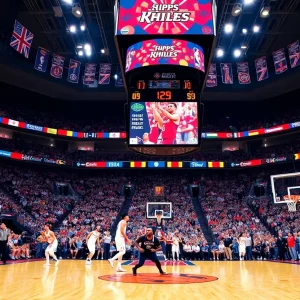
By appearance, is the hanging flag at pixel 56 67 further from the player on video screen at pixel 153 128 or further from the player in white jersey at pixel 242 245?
the player in white jersey at pixel 242 245

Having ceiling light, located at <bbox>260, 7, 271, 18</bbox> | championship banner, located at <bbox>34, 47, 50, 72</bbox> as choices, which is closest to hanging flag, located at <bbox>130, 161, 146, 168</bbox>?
championship banner, located at <bbox>34, 47, 50, 72</bbox>

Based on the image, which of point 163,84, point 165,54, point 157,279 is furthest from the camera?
point 163,84

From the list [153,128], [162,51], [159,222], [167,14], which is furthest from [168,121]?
[159,222]

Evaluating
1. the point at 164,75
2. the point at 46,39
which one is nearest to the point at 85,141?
the point at 46,39

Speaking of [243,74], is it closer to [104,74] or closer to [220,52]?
[220,52]

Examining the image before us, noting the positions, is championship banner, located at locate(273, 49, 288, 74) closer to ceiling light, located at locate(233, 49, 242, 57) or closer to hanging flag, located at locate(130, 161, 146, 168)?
ceiling light, located at locate(233, 49, 242, 57)

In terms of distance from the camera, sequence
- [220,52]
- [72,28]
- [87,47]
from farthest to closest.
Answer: [220,52]
[87,47]
[72,28]

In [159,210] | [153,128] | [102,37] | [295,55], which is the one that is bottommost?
[159,210]

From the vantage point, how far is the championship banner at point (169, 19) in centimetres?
1605

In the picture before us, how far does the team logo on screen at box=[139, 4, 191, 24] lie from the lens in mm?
16094

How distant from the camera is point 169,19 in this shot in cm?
1612

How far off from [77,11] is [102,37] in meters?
5.98

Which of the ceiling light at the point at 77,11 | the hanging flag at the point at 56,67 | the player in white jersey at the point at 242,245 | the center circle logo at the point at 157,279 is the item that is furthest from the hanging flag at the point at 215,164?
the center circle logo at the point at 157,279

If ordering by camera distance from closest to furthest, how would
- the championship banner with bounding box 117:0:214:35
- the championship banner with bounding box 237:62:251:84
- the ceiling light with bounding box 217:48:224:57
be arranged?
the championship banner with bounding box 117:0:214:35 → the championship banner with bounding box 237:62:251:84 → the ceiling light with bounding box 217:48:224:57
